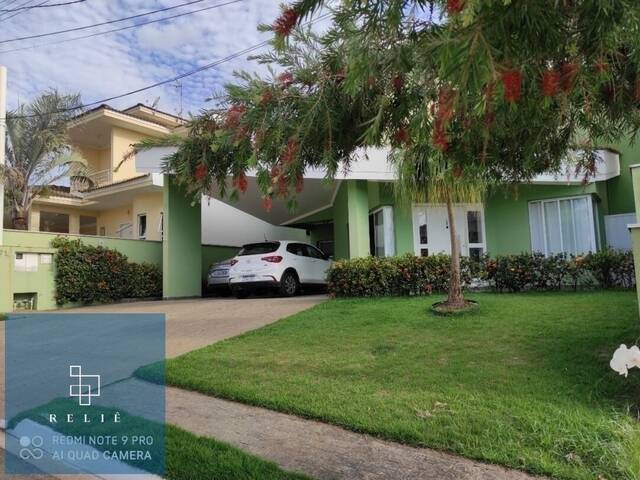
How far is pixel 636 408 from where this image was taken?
4246 millimetres

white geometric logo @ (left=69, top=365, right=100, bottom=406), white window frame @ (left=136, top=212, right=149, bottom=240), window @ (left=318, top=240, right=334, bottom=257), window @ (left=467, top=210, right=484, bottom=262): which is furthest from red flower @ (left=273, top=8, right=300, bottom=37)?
white window frame @ (left=136, top=212, right=149, bottom=240)

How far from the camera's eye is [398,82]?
275 centimetres

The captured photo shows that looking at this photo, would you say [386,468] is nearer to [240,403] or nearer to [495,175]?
[240,403]

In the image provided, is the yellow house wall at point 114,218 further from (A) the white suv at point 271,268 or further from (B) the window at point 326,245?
(A) the white suv at point 271,268

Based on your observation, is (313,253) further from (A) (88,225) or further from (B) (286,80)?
(A) (88,225)

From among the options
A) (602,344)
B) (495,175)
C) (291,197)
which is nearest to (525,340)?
(602,344)

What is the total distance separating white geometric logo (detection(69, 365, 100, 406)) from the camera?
5273 millimetres

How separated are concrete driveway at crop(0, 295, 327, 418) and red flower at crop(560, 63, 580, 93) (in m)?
5.89

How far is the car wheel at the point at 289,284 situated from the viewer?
43.3 ft

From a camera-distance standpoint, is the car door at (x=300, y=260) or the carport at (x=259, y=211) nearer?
the carport at (x=259, y=211)

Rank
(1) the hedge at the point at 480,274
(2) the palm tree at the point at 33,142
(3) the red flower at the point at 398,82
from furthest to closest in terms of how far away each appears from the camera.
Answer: (2) the palm tree at the point at 33,142 → (1) the hedge at the point at 480,274 → (3) the red flower at the point at 398,82

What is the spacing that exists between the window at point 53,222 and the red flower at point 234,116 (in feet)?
73.4

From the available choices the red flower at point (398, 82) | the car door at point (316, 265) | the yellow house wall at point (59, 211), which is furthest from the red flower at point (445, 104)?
the yellow house wall at point (59, 211)

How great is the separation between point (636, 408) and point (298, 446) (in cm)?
291
